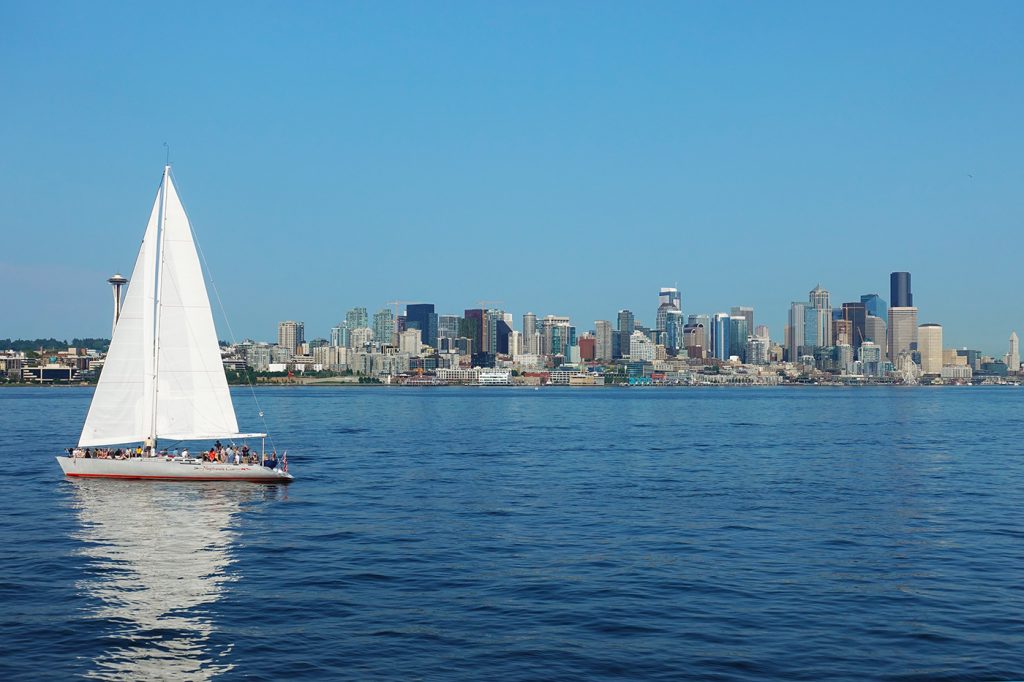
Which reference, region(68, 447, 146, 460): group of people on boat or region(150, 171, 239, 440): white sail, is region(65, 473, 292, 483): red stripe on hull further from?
region(150, 171, 239, 440): white sail

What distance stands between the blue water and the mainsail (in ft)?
11.2

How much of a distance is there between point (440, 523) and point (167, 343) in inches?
832

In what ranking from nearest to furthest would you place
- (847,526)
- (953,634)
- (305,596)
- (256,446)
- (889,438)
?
(953,634)
(305,596)
(847,526)
(256,446)
(889,438)

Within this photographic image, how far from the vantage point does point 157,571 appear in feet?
98.1

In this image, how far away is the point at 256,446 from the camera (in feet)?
262

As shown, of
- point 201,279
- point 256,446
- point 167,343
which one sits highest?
point 201,279

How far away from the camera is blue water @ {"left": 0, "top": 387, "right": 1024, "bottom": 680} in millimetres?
21234

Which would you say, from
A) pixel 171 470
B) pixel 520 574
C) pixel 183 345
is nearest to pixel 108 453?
pixel 171 470

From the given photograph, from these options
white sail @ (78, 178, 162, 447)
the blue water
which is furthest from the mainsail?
the blue water

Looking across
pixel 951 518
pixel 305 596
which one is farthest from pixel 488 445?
pixel 305 596

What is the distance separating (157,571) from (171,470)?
2135 cm

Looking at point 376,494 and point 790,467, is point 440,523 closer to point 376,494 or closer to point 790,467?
point 376,494

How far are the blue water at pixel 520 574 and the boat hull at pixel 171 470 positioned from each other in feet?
2.30

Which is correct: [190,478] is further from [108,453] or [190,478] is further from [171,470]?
[108,453]
